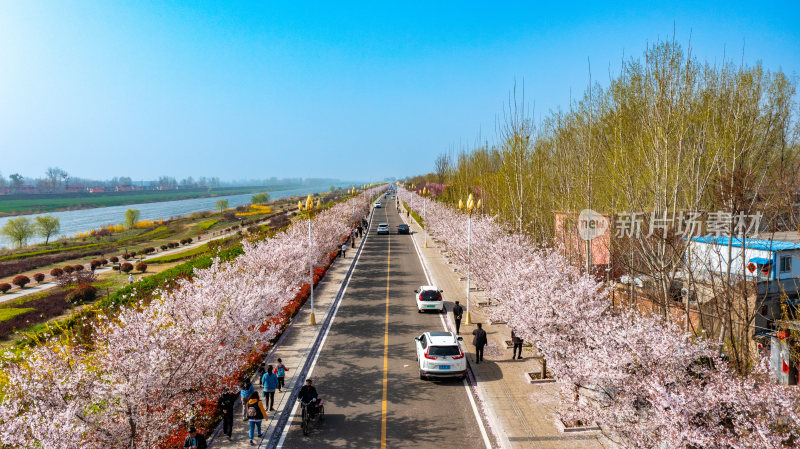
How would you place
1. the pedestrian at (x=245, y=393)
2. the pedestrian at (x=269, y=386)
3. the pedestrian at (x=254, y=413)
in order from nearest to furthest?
1. the pedestrian at (x=254, y=413)
2. the pedestrian at (x=245, y=393)
3. the pedestrian at (x=269, y=386)

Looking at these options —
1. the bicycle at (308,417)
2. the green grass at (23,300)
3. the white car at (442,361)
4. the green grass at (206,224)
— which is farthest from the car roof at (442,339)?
the green grass at (206,224)

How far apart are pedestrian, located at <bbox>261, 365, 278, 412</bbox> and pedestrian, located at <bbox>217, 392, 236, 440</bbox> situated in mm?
1306

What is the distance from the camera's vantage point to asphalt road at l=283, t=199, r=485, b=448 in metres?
11.3

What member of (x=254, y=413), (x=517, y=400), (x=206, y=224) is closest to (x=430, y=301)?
(x=517, y=400)

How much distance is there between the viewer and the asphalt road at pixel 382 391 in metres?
11.3

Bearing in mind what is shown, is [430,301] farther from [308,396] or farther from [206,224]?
[206,224]

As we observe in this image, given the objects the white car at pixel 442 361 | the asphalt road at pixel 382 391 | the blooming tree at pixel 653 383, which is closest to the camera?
the blooming tree at pixel 653 383

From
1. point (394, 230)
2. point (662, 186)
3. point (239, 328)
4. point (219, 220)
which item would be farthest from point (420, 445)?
point (219, 220)

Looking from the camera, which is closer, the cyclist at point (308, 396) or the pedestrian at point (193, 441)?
the pedestrian at point (193, 441)

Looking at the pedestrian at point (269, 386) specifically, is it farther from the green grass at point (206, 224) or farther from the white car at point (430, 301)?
the green grass at point (206, 224)

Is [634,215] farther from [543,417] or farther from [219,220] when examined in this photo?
[219,220]

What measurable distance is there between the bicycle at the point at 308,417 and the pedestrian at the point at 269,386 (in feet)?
4.21

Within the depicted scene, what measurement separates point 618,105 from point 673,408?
1766 cm

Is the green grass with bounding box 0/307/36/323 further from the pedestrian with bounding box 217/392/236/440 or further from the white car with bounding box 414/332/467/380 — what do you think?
the white car with bounding box 414/332/467/380
